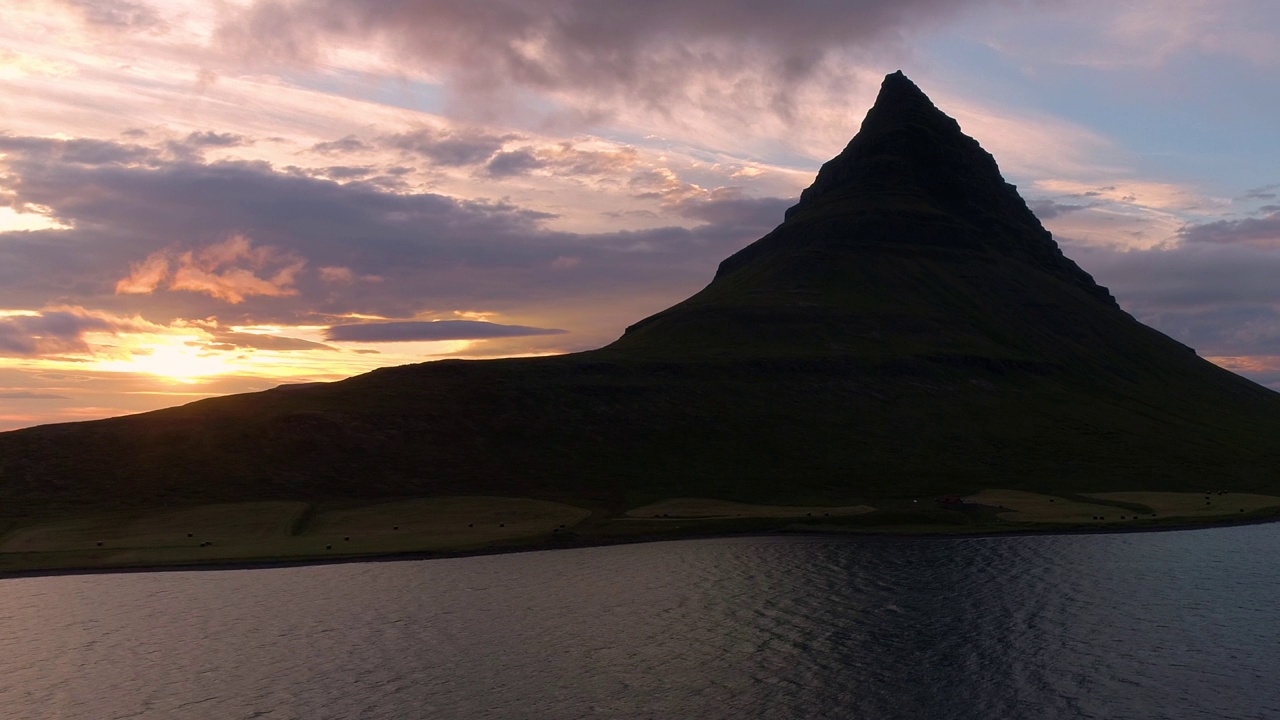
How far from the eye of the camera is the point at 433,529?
12075cm

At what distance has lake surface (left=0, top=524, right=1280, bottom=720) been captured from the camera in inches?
2133

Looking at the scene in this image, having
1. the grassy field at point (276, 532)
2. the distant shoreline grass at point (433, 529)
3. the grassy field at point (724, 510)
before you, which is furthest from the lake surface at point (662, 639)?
the grassy field at point (724, 510)

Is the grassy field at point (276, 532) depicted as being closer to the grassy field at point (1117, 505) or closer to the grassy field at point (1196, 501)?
the grassy field at point (1117, 505)

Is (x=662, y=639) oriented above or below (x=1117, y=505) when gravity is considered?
below

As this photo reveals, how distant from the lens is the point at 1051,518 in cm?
13200

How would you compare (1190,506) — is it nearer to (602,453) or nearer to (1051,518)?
(1051,518)

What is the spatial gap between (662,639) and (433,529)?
59.9 metres

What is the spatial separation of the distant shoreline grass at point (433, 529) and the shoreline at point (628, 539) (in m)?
0.14

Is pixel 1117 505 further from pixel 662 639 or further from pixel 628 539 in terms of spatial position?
pixel 662 639

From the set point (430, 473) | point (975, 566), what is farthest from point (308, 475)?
point (975, 566)

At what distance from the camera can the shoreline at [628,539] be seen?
9806 centimetres

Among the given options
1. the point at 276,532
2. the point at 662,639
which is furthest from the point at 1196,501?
the point at 276,532

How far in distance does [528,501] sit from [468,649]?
7697 cm

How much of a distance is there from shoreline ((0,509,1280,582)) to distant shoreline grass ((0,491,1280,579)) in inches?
5.5
